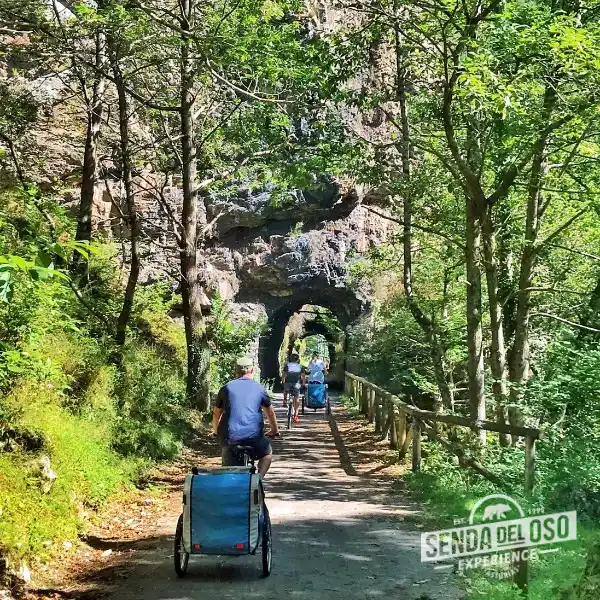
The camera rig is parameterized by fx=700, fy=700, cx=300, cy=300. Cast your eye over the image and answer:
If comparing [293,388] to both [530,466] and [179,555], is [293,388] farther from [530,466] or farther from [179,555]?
[179,555]

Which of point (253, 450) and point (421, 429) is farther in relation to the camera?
point (421, 429)

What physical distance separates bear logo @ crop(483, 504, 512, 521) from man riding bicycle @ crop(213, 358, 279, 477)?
82.0 inches

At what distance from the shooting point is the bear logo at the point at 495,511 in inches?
243

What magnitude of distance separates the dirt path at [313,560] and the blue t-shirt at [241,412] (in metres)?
1.09

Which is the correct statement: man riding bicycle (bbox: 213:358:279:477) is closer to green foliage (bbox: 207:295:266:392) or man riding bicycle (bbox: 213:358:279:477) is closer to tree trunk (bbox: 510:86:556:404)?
→ tree trunk (bbox: 510:86:556:404)

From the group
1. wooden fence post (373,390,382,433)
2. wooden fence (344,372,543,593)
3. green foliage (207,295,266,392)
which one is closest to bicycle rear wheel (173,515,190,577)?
wooden fence (344,372,543,593)

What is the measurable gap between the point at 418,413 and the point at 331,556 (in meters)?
4.15

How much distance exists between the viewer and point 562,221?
16578 mm

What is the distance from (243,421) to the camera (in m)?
6.02

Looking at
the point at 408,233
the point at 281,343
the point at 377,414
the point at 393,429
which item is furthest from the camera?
the point at 281,343

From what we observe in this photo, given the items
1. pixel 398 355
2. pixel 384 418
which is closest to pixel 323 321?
pixel 398 355

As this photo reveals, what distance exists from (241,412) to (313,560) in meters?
1.41

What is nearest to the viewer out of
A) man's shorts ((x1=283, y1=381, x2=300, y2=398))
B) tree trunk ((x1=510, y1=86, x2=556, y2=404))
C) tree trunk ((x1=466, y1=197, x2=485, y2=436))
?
tree trunk ((x1=466, y1=197, x2=485, y2=436))

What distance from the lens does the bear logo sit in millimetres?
6175
